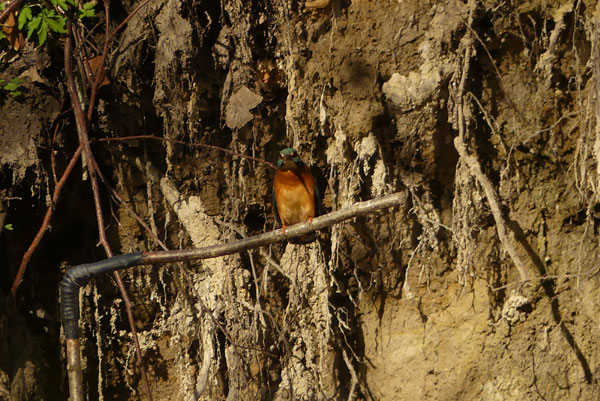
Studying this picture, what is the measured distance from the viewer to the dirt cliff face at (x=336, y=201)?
3.45 metres

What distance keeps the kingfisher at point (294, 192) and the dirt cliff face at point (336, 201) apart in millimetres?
163

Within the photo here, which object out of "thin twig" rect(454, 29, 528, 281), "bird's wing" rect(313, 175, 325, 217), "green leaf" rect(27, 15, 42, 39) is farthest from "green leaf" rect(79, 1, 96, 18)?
"thin twig" rect(454, 29, 528, 281)

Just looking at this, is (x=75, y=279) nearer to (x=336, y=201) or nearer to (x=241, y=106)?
(x=241, y=106)

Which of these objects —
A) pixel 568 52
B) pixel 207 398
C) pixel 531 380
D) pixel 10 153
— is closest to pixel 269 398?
pixel 207 398

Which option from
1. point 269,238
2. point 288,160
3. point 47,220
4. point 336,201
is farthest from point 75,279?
point 336,201

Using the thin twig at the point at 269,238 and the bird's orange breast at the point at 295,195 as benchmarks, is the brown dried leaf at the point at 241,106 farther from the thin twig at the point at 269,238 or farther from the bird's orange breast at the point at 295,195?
the thin twig at the point at 269,238

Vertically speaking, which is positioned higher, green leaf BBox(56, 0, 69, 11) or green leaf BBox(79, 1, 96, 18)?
green leaf BBox(79, 1, 96, 18)

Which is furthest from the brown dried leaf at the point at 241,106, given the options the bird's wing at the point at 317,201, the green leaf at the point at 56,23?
the green leaf at the point at 56,23

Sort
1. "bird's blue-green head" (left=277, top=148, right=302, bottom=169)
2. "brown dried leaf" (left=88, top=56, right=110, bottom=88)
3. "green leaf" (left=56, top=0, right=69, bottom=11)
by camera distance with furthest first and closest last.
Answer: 1. "brown dried leaf" (left=88, top=56, right=110, bottom=88)
2. "bird's blue-green head" (left=277, top=148, right=302, bottom=169)
3. "green leaf" (left=56, top=0, right=69, bottom=11)

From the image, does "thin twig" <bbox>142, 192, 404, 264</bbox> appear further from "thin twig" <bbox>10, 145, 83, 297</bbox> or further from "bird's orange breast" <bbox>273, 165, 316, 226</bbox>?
"thin twig" <bbox>10, 145, 83, 297</bbox>

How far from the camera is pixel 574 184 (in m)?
3.43

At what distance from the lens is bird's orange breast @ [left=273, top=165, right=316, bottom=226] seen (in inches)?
137

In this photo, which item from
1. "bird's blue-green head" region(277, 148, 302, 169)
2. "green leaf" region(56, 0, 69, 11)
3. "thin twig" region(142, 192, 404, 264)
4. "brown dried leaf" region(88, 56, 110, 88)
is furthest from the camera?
"brown dried leaf" region(88, 56, 110, 88)

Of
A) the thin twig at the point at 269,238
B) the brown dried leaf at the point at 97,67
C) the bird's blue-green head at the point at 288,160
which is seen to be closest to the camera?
the thin twig at the point at 269,238
